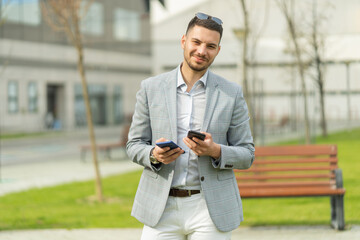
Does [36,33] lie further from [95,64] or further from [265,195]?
[265,195]

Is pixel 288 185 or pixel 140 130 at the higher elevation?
pixel 140 130

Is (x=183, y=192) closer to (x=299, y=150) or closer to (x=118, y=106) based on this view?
(x=299, y=150)

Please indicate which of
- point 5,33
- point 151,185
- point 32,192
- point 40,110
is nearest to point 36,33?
point 5,33

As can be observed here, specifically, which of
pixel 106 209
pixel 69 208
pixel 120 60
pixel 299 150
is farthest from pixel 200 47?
pixel 120 60

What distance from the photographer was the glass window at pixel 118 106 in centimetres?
4447

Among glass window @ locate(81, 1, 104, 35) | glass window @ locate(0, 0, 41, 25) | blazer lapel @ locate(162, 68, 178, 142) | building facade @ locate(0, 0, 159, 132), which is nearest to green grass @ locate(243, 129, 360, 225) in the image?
blazer lapel @ locate(162, 68, 178, 142)

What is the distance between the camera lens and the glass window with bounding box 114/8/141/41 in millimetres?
43844

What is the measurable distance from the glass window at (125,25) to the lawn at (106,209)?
33.7 m

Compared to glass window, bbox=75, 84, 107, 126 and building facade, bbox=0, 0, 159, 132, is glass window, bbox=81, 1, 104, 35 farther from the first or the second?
glass window, bbox=75, 84, 107, 126

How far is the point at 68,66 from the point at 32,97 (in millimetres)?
4472

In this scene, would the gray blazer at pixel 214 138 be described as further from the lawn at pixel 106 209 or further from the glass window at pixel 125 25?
the glass window at pixel 125 25

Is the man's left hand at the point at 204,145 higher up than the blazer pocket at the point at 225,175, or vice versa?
the man's left hand at the point at 204,145

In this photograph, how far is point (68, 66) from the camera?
1609 inches

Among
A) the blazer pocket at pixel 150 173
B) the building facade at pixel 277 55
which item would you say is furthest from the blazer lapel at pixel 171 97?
the building facade at pixel 277 55
